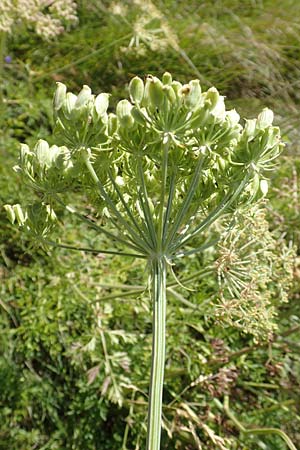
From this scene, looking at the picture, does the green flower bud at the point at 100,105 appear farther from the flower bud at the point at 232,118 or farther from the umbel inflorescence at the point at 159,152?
the flower bud at the point at 232,118

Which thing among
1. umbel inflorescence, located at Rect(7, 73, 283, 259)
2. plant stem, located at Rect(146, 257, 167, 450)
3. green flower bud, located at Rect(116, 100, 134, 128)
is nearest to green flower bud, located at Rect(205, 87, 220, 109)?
umbel inflorescence, located at Rect(7, 73, 283, 259)

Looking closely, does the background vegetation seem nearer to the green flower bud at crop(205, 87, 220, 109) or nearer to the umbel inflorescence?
the umbel inflorescence

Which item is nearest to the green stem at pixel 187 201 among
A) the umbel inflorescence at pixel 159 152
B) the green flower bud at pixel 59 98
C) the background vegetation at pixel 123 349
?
the umbel inflorescence at pixel 159 152

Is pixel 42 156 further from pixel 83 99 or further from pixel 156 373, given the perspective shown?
pixel 156 373

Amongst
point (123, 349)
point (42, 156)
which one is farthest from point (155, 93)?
point (123, 349)

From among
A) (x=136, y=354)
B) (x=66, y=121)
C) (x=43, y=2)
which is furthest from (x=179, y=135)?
(x=43, y=2)

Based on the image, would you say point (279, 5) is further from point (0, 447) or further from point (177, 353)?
point (0, 447)

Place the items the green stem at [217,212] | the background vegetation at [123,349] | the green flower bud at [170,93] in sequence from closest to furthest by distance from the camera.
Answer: the green flower bud at [170,93] → the green stem at [217,212] → the background vegetation at [123,349]
